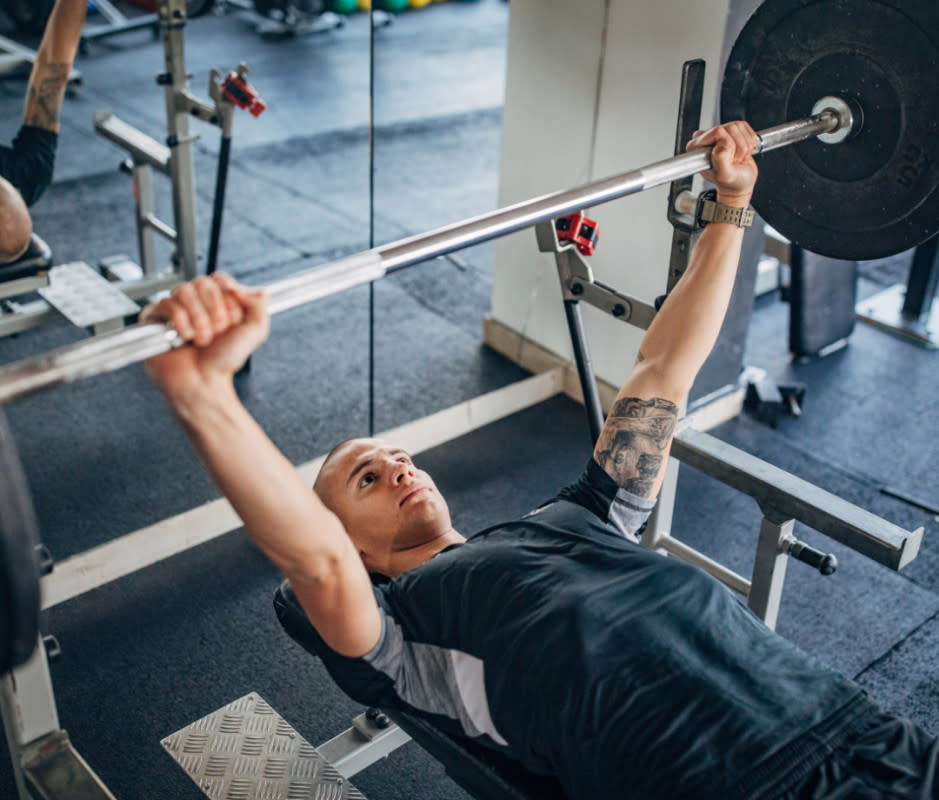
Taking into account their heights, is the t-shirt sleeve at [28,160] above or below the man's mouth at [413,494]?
above

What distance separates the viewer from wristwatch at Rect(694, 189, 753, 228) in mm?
1826

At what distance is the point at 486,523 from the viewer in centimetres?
290

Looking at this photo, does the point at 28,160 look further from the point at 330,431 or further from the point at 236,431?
the point at 236,431

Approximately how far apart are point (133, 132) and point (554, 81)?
4.91ft

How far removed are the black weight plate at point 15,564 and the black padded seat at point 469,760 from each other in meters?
0.57

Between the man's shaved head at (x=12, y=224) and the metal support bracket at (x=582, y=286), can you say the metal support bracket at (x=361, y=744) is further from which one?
the man's shaved head at (x=12, y=224)

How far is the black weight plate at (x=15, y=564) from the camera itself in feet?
3.20

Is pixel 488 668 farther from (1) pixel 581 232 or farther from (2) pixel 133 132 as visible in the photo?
(2) pixel 133 132

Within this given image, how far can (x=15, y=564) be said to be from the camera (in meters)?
1.00

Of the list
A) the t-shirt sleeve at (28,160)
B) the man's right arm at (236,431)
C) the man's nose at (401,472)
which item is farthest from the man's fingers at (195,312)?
the t-shirt sleeve at (28,160)

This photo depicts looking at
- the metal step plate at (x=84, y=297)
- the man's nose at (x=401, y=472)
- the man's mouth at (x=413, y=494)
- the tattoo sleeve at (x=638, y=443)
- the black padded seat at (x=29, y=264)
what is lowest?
the metal step plate at (x=84, y=297)

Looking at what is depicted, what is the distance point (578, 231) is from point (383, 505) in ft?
3.12

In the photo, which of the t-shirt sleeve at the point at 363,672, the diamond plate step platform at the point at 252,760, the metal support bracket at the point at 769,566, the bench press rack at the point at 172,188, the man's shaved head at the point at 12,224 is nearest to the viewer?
the t-shirt sleeve at the point at 363,672

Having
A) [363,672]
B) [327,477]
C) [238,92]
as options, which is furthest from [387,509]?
[238,92]
